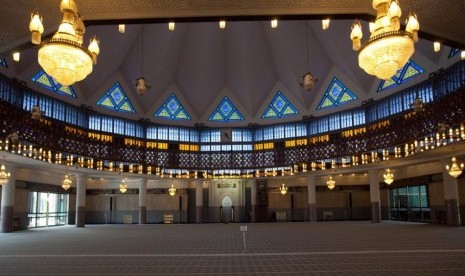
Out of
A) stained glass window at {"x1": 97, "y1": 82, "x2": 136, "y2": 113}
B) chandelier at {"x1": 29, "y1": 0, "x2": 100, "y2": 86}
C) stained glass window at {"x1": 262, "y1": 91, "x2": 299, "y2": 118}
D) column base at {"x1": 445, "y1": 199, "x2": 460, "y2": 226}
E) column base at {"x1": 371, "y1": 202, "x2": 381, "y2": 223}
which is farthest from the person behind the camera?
stained glass window at {"x1": 262, "y1": 91, "x2": 299, "y2": 118}

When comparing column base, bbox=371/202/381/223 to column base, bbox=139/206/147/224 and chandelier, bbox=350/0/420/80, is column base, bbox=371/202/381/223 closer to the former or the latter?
column base, bbox=139/206/147/224

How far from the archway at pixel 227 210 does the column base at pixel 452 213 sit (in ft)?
73.1

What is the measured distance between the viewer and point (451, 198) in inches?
1126

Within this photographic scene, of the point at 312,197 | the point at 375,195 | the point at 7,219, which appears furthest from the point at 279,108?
the point at 7,219

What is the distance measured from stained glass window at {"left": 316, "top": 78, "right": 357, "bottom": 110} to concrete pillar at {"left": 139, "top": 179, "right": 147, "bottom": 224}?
19.2m

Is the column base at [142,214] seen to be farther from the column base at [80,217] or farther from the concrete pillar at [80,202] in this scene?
the column base at [80,217]

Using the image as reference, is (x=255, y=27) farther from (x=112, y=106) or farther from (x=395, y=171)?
(x=395, y=171)

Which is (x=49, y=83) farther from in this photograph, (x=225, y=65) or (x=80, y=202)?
(x=225, y=65)

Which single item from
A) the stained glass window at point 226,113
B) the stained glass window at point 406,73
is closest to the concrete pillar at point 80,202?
the stained glass window at point 226,113

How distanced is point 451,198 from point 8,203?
3061 cm

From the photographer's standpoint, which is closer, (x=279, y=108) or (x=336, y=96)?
(x=336, y=96)

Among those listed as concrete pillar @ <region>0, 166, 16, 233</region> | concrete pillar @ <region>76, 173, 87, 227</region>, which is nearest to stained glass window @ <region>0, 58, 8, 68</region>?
concrete pillar @ <region>0, 166, 16, 233</region>

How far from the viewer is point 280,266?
35.3 feet

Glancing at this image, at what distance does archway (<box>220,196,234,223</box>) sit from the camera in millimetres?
44844
